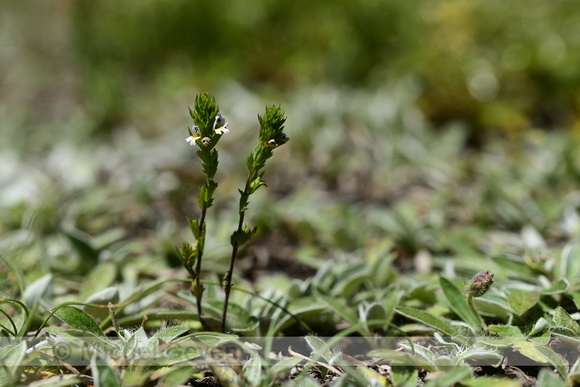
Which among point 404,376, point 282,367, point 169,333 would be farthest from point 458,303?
point 169,333

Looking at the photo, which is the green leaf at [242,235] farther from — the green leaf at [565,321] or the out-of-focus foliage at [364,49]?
the out-of-focus foliage at [364,49]

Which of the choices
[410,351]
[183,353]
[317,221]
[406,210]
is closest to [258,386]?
[183,353]

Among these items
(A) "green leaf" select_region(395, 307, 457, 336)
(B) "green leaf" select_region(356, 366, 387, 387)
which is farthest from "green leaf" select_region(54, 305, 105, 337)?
(A) "green leaf" select_region(395, 307, 457, 336)

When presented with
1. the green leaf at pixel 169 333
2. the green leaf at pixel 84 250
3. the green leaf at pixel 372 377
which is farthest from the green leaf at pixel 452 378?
the green leaf at pixel 84 250

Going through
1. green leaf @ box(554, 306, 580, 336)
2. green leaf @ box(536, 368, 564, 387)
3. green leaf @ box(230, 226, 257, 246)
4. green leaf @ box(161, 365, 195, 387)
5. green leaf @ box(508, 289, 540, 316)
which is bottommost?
green leaf @ box(536, 368, 564, 387)

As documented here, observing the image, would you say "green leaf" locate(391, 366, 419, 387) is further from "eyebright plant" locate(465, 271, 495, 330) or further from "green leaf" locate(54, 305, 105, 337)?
"green leaf" locate(54, 305, 105, 337)

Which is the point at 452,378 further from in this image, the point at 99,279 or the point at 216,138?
the point at 99,279
